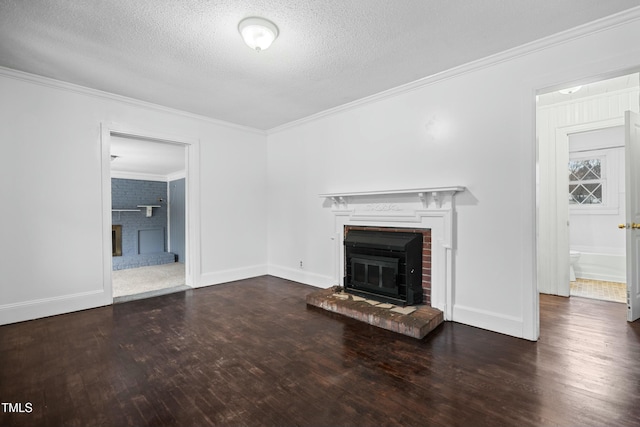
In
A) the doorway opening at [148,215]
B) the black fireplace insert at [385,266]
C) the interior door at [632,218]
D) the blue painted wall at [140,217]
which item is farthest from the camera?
the blue painted wall at [140,217]

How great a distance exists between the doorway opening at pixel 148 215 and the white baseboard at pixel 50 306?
105 cm

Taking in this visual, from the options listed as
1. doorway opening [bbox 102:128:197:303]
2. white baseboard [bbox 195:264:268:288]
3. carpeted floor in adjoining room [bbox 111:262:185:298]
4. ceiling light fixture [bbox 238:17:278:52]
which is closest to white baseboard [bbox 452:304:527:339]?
ceiling light fixture [bbox 238:17:278:52]

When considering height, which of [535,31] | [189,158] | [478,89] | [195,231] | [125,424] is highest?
[535,31]

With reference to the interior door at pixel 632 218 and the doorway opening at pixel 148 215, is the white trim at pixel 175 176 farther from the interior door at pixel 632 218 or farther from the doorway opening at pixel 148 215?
the interior door at pixel 632 218

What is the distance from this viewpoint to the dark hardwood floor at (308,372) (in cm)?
176

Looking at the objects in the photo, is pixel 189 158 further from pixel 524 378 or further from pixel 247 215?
pixel 524 378

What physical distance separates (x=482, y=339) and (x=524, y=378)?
66 centimetres

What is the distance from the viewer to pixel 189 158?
15.3 ft

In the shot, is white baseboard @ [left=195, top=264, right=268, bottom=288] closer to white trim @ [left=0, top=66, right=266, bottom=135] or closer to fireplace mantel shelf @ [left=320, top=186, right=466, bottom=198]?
fireplace mantel shelf @ [left=320, top=186, right=466, bottom=198]

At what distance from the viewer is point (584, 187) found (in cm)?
544

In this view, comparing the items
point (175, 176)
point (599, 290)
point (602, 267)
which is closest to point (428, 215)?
point (599, 290)

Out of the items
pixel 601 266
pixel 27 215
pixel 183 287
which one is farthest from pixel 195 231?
pixel 601 266

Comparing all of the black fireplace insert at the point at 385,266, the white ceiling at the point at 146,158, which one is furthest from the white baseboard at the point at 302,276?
the white ceiling at the point at 146,158

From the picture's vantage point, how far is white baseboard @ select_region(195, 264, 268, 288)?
4.75 metres
